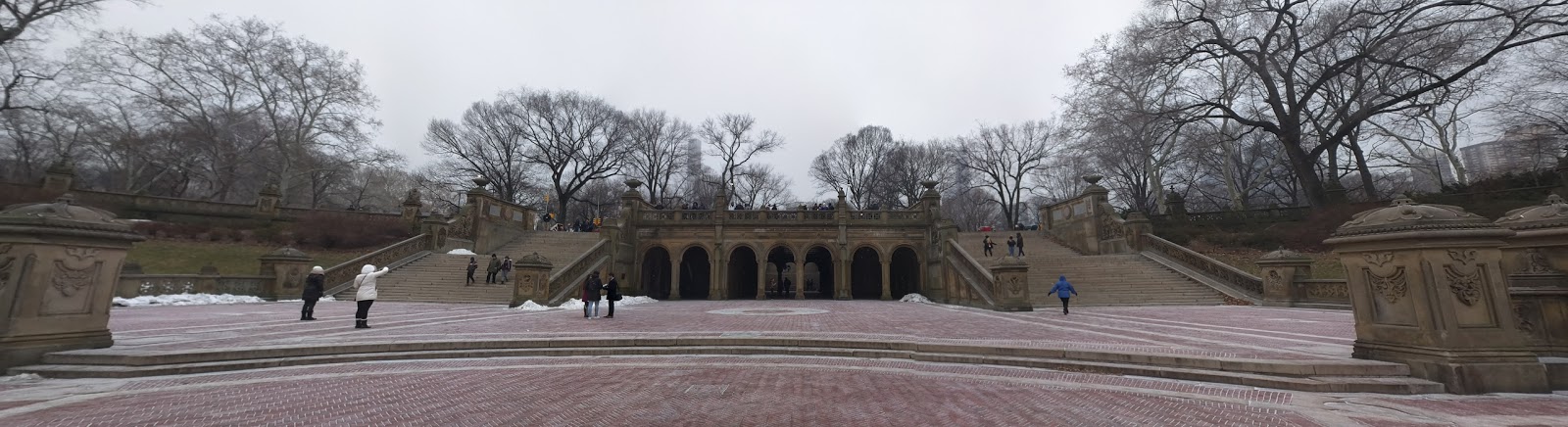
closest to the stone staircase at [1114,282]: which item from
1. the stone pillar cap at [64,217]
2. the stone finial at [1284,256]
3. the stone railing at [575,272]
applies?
the stone finial at [1284,256]

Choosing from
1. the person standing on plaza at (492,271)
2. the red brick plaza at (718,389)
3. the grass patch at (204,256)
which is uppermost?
the grass patch at (204,256)

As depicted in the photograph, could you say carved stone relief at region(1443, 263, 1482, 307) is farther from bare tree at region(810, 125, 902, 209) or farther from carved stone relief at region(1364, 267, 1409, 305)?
bare tree at region(810, 125, 902, 209)

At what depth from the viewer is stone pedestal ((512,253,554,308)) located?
1673 centimetres

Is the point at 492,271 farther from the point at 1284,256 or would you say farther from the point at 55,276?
the point at 1284,256

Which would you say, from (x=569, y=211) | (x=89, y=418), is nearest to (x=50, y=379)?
(x=89, y=418)

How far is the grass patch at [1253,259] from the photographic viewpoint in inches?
773

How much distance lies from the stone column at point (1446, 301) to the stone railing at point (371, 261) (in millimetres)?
26347

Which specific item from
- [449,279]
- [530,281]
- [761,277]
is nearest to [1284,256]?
[761,277]

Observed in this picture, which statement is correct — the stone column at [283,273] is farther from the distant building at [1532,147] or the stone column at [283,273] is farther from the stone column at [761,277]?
the distant building at [1532,147]

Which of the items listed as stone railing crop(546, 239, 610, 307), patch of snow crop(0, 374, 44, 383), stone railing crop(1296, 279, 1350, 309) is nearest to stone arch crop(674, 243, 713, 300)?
stone railing crop(546, 239, 610, 307)

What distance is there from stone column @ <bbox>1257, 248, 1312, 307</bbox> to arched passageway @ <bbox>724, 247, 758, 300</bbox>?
62.7ft

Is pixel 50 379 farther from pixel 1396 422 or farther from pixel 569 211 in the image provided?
pixel 569 211

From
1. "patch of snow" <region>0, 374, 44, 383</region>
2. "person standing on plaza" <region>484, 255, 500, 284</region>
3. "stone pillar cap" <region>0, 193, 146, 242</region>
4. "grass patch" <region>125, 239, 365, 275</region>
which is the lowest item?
"patch of snow" <region>0, 374, 44, 383</region>

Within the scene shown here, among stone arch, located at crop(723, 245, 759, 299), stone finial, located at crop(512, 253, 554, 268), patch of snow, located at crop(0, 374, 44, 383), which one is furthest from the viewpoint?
stone arch, located at crop(723, 245, 759, 299)
